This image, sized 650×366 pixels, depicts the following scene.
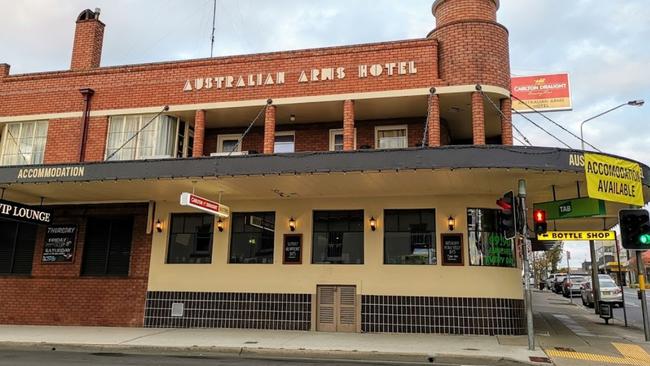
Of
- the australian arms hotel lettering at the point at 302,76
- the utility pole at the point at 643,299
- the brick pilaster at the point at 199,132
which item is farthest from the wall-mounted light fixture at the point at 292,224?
the utility pole at the point at 643,299

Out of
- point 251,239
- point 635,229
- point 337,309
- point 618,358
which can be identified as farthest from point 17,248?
point 635,229

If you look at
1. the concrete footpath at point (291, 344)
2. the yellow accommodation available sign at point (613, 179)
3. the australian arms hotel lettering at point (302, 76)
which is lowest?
the concrete footpath at point (291, 344)

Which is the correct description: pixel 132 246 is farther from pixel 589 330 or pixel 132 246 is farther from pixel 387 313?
pixel 589 330

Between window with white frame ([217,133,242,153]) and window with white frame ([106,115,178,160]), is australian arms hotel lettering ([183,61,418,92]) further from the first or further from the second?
window with white frame ([217,133,242,153])

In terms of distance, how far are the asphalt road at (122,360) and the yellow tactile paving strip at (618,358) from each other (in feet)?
Result: 12.2

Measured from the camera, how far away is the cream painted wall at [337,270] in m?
13.9

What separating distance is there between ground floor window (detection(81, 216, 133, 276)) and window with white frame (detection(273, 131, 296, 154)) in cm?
518

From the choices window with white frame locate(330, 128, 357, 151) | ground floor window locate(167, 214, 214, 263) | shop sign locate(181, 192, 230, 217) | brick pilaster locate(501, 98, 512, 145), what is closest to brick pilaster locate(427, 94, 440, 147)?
brick pilaster locate(501, 98, 512, 145)

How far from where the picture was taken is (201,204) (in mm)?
12797

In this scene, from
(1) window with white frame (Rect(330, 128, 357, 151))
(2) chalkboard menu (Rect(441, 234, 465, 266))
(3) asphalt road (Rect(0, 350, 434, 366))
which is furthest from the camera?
(1) window with white frame (Rect(330, 128, 357, 151))

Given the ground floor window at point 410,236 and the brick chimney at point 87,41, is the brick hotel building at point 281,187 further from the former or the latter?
the brick chimney at point 87,41

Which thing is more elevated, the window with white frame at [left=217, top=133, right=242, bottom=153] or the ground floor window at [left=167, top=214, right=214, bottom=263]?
the window with white frame at [left=217, top=133, right=242, bottom=153]

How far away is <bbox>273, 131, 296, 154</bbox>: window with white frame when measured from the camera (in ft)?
55.8

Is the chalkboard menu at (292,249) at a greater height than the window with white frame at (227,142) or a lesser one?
lesser
